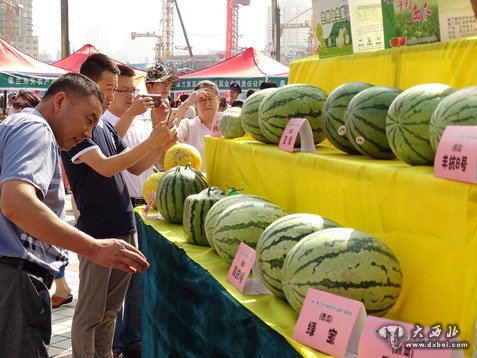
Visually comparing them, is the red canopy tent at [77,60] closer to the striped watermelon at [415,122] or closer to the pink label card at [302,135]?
the pink label card at [302,135]

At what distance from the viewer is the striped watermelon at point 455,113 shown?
176 cm

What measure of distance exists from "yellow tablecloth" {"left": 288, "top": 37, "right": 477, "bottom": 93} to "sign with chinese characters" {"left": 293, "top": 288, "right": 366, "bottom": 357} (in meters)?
1.04

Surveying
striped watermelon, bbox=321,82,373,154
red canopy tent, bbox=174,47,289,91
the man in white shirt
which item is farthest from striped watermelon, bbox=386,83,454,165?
red canopy tent, bbox=174,47,289,91

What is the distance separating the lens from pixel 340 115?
2.64 meters

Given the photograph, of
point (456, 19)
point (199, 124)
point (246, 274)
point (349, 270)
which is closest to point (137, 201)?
point (199, 124)

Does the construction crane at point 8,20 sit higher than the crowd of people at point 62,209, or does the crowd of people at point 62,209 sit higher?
the construction crane at point 8,20

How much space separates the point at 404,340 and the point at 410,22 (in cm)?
154

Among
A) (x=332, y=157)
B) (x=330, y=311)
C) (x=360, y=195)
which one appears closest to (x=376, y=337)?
(x=330, y=311)

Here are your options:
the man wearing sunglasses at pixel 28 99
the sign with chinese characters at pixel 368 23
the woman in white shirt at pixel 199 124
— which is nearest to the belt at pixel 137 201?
the woman in white shirt at pixel 199 124

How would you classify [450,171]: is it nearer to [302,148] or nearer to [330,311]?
[330,311]

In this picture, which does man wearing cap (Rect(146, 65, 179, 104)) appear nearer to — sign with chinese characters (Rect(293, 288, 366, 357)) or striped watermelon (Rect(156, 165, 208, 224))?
striped watermelon (Rect(156, 165, 208, 224))

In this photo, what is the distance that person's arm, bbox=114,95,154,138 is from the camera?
4.52m

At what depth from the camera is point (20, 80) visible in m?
12.1

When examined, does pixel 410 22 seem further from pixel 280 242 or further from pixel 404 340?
pixel 404 340
